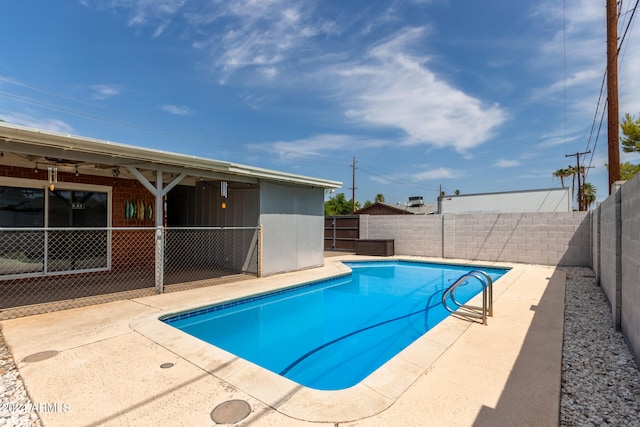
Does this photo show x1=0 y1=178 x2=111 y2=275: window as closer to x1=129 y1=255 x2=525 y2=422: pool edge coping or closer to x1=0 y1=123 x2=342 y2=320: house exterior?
x1=0 y1=123 x2=342 y2=320: house exterior

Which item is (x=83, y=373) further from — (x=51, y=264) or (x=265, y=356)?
(x=51, y=264)

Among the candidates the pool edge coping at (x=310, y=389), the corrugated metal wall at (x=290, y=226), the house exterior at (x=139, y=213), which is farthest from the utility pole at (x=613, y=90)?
the corrugated metal wall at (x=290, y=226)

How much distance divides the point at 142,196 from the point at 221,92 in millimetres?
10717

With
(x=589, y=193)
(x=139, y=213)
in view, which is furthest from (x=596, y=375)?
(x=589, y=193)

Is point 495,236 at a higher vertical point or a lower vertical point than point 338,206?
lower

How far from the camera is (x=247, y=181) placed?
7.59 metres

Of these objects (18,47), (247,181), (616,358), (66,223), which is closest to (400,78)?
(247,181)

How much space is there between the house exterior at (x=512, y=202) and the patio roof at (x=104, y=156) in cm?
1594

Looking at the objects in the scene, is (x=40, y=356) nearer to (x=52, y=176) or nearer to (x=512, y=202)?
(x=52, y=176)

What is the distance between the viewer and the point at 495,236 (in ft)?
36.3

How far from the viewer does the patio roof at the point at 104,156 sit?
4.26 meters

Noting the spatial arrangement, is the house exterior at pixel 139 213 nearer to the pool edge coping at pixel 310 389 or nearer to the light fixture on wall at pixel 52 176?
the light fixture on wall at pixel 52 176

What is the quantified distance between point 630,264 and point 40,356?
6.34 metres

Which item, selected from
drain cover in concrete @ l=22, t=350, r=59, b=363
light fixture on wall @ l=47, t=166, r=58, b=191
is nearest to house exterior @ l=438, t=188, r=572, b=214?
light fixture on wall @ l=47, t=166, r=58, b=191
